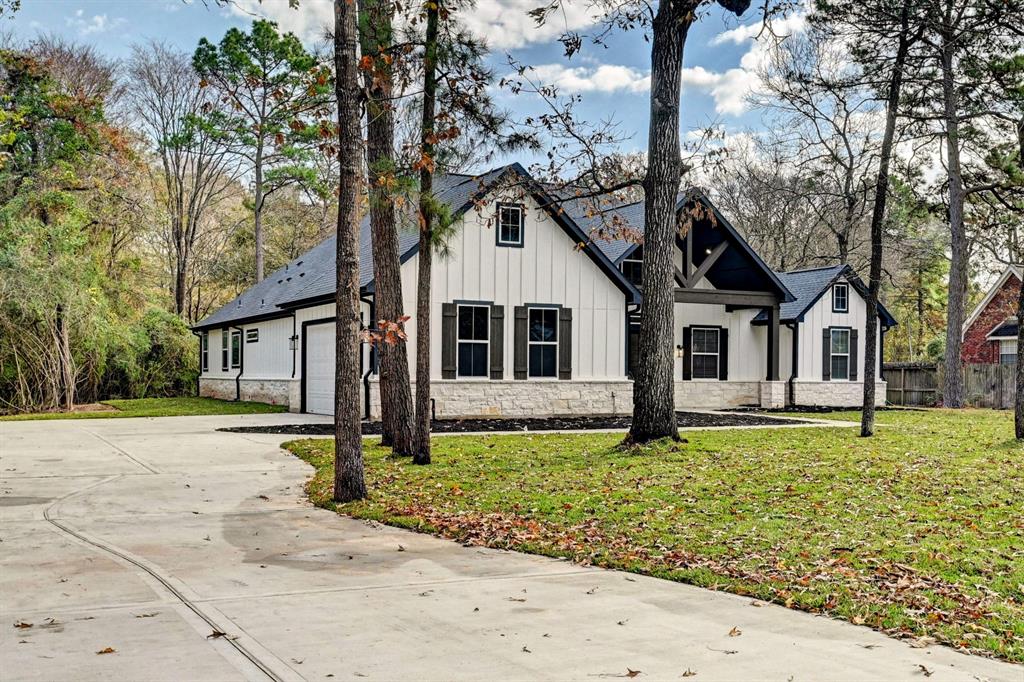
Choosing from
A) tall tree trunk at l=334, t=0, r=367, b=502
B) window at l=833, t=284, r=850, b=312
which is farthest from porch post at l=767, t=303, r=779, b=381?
tall tree trunk at l=334, t=0, r=367, b=502

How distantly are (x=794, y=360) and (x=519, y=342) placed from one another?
32.1ft

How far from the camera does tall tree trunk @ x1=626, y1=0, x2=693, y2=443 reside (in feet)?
45.6

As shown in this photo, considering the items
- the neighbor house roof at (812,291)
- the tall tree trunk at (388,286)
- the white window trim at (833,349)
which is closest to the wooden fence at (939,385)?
the neighbor house roof at (812,291)

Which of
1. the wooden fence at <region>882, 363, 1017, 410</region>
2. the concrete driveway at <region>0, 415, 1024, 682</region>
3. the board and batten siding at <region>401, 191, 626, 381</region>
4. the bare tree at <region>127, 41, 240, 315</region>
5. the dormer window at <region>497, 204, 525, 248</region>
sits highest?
the bare tree at <region>127, 41, 240, 315</region>

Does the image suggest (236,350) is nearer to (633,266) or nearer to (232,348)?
(232,348)

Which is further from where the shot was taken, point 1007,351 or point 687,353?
point 1007,351

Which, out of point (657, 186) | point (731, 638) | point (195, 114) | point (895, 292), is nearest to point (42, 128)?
point (195, 114)

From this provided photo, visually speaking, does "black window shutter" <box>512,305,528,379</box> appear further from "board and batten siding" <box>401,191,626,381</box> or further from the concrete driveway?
the concrete driveway

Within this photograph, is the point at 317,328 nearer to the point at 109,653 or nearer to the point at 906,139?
the point at 906,139

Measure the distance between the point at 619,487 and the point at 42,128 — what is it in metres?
22.7

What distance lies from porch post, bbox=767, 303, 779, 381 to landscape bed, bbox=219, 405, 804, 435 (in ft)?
14.9

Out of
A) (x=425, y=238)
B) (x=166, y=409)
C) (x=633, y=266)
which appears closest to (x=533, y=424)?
(x=633, y=266)

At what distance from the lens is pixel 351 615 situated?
5137mm

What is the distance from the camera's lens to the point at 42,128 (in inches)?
1014
